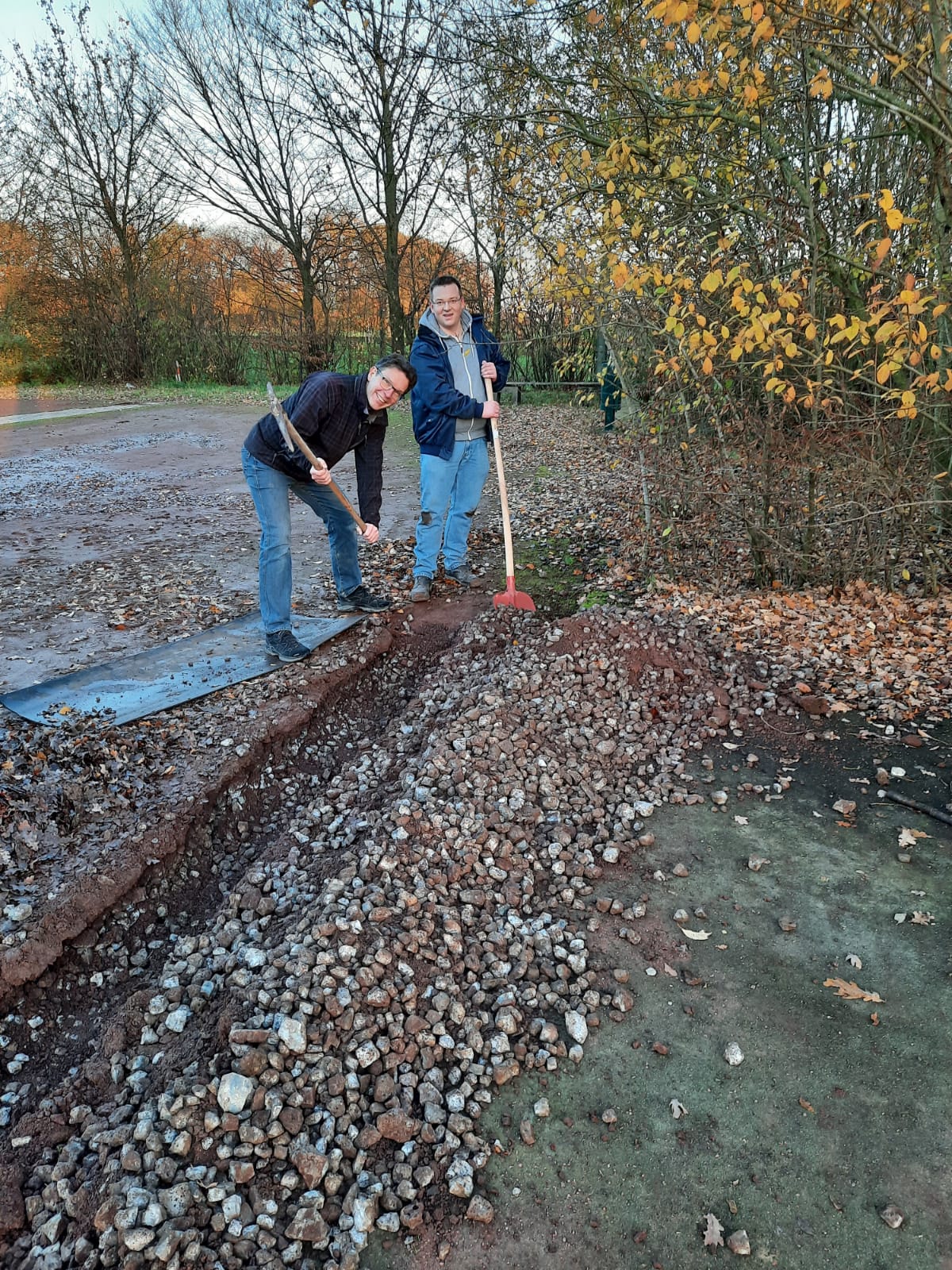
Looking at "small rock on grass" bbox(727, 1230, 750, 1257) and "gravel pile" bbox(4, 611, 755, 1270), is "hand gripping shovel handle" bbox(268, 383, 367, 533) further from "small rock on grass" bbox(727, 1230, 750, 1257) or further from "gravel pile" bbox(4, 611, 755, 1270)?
"small rock on grass" bbox(727, 1230, 750, 1257)

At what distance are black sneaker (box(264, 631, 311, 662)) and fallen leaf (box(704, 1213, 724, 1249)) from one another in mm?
3467

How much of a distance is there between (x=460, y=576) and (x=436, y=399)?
133cm

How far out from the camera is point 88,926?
2.92 m

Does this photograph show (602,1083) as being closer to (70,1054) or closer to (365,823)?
(365,823)

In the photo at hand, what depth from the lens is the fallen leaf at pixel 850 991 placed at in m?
2.46

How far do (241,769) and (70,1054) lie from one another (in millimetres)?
1443

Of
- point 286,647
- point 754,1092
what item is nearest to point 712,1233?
point 754,1092

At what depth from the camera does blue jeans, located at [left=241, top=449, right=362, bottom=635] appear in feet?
14.8

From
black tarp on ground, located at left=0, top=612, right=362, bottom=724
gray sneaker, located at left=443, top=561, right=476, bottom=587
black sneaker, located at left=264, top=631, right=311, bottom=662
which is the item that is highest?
gray sneaker, located at left=443, top=561, right=476, bottom=587

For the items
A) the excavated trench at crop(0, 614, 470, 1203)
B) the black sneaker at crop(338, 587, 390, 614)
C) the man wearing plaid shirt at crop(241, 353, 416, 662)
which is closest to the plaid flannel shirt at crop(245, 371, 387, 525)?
the man wearing plaid shirt at crop(241, 353, 416, 662)

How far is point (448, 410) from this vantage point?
519 centimetres

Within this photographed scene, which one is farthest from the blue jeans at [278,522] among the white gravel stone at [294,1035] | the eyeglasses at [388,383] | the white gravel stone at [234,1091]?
the white gravel stone at [234,1091]

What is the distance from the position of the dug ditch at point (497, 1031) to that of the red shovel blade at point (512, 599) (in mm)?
1576

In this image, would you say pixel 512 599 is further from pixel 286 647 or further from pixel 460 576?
pixel 286 647
